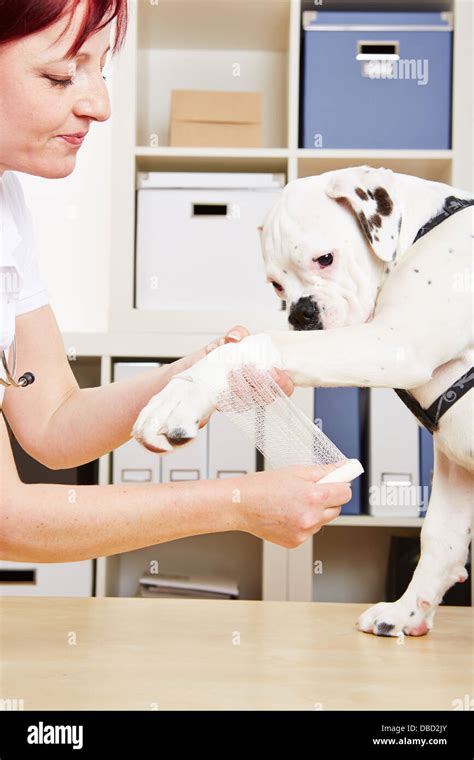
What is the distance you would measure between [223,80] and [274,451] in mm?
1658

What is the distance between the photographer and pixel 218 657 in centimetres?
92

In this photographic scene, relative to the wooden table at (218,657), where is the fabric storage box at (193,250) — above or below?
above

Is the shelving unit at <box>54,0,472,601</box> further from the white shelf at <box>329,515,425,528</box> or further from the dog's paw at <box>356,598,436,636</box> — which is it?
the dog's paw at <box>356,598,436,636</box>

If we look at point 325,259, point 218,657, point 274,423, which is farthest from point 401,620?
point 325,259

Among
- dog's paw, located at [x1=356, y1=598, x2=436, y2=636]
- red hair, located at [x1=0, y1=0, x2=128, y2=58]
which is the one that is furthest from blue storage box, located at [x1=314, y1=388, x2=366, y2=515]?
red hair, located at [x1=0, y1=0, x2=128, y2=58]

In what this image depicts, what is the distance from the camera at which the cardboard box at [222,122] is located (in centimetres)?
196

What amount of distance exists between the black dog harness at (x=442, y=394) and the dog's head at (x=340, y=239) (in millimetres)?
48

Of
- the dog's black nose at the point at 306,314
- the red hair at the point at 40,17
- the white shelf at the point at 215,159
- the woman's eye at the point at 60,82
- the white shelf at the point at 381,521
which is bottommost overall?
the white shelf at the point at 381,521

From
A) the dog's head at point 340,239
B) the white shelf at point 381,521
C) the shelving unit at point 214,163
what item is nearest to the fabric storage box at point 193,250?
the shelving unit at point 214,163

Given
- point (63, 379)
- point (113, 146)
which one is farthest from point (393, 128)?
point (63, 379)

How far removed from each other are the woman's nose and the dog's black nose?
1.10 ft

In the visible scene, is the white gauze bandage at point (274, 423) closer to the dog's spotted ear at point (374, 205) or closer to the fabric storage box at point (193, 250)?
the dog's spotted ear at point (374, 205)

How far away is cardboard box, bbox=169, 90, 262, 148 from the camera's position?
77.2 inches

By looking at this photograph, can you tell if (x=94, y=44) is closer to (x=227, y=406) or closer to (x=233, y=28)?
(x=227, y=406)
